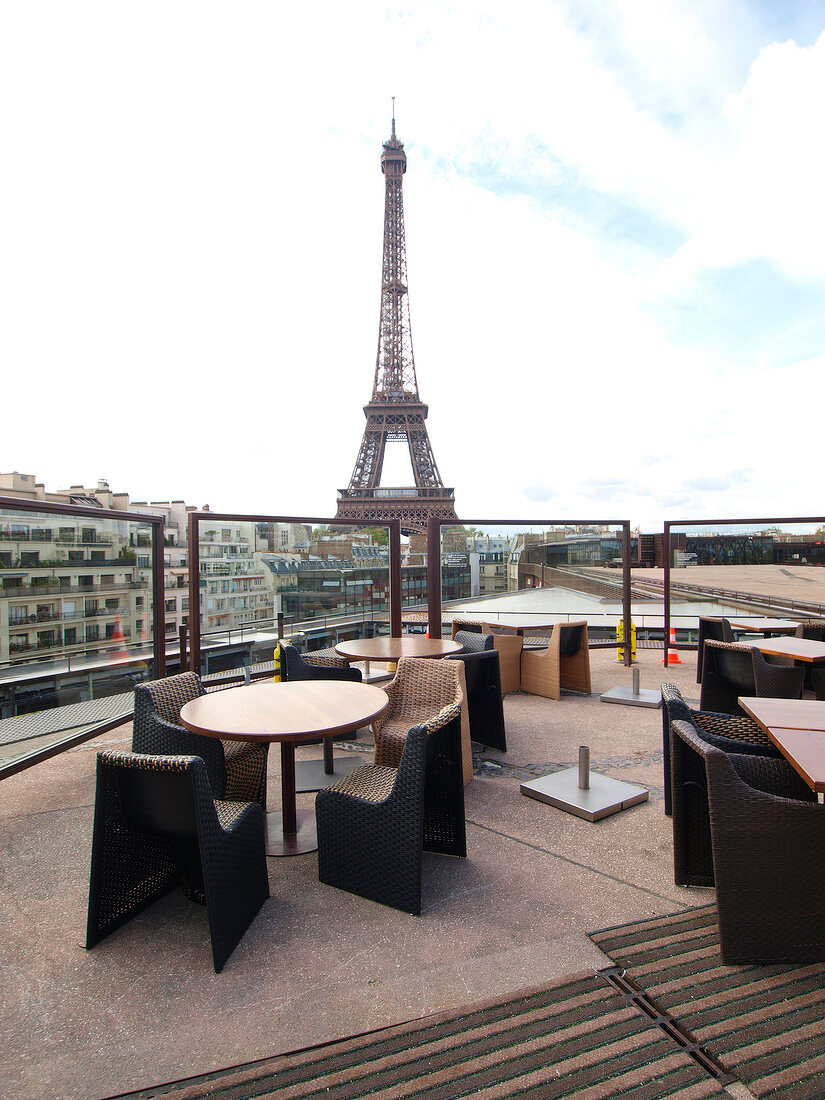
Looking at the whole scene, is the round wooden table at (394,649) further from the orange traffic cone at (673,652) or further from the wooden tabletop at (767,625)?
the orange traffic cone at (673,652)

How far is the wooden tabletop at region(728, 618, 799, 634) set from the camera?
4.90m

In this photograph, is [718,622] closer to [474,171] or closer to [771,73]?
[771,73]

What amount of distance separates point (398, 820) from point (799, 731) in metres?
1.37

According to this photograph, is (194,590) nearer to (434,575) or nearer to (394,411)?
(434,575)

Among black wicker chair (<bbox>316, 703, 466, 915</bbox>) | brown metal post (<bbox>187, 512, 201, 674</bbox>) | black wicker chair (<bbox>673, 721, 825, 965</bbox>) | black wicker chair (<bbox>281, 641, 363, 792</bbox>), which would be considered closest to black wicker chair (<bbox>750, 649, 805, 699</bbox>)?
black wicker chair (<bbox>673, 721, 825, 965</bbox>)

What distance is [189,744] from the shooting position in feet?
7.41

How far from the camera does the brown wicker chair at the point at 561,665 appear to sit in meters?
4.77

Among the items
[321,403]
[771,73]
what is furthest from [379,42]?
[321,403]

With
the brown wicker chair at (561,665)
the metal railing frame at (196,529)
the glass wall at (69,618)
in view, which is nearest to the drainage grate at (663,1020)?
the glass wall at (69,618)

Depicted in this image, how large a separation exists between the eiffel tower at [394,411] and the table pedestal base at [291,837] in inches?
871

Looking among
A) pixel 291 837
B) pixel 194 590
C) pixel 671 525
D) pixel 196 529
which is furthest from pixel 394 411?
pixel 291 837

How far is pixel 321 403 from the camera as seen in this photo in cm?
2478

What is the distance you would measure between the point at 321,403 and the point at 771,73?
2074cm

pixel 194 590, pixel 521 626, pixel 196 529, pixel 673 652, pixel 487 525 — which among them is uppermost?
pixel 487 525
